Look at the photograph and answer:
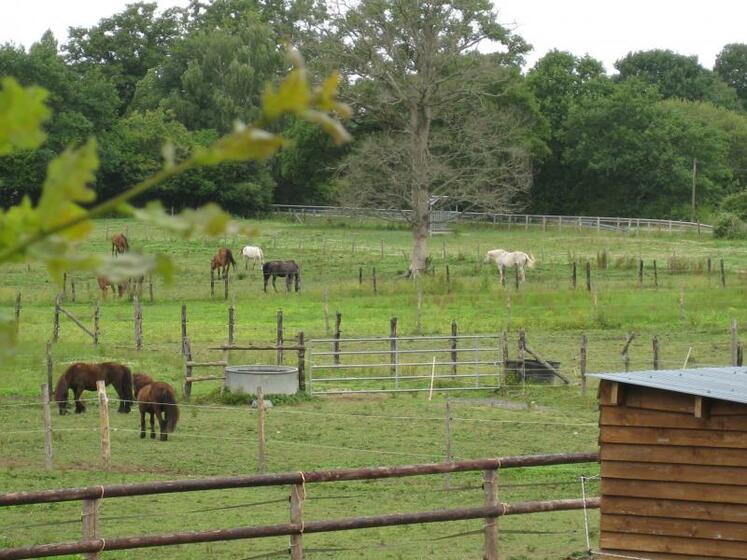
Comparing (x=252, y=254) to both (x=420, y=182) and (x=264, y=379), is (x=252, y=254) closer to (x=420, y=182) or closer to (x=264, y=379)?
(x=420, y=182)

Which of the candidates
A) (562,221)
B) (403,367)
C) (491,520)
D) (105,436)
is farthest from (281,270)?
(491,520)

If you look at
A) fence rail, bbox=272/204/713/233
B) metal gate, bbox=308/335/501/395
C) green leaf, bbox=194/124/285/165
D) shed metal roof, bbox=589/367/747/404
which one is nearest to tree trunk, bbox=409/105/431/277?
fence rail, bbox=272/204/713/233

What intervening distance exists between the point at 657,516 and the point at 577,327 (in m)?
18.3

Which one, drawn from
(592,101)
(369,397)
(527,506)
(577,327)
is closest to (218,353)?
(369,397)

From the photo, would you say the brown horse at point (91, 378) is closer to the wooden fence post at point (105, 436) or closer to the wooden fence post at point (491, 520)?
the wooden fence post at point (105, 436)

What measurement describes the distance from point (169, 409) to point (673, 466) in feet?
27.7

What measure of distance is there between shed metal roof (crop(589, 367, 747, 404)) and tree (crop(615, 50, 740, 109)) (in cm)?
7507

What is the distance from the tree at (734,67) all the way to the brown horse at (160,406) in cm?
8596

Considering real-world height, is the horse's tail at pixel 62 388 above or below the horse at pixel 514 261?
below

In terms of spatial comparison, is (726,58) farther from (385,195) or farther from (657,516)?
(657,516)

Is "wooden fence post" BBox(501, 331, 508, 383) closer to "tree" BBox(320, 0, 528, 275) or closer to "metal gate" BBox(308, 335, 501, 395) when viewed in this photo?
"metal gate" BBox(308, 335, 501, 395)

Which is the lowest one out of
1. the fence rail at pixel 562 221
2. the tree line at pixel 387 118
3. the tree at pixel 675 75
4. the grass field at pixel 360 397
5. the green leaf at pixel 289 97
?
the grass field at pixel 360 397

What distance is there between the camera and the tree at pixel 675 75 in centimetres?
8275

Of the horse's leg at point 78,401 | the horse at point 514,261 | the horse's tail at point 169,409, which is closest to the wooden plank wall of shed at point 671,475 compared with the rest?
the horse's tail at point 169,409
